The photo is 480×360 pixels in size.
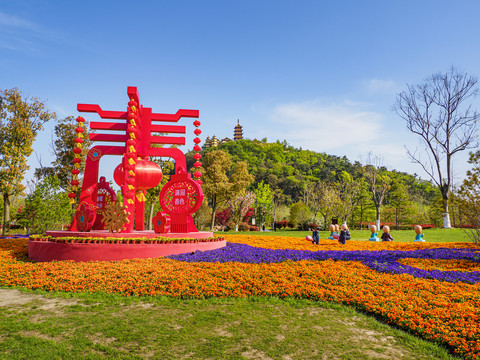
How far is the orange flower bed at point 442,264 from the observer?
9508mm

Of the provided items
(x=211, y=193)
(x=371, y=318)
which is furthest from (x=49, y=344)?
(x=211, y=193)

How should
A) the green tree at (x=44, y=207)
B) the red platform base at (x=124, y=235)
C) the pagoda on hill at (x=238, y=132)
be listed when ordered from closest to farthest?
the red platform base at (x=124, y=235) → the green tree at (x=44, y=207) → the pagoda on hill at (x=238, y=132)

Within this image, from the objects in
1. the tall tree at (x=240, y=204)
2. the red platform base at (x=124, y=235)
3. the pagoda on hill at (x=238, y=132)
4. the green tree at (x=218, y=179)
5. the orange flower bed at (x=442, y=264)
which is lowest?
the orange flower bed at (x=442, y=264)

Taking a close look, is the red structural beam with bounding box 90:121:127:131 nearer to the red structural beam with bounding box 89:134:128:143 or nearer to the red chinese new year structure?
the red chinese new year structure

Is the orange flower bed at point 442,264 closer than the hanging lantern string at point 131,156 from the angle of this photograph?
Yes

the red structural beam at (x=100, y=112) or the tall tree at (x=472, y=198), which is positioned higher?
the red structural beam at (x=100, y=112)

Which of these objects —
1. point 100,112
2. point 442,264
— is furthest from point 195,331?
point 100,112

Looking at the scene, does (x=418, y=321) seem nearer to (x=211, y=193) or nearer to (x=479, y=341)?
(x=479, y=341)

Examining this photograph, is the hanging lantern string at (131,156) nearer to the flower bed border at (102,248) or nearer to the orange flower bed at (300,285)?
the flower bed border at (102,248)

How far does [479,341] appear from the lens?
449 centimetres

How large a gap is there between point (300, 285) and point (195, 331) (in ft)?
10.2

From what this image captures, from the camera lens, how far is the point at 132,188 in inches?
489

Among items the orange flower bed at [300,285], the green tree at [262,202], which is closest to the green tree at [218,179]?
the green tree at [262,202]

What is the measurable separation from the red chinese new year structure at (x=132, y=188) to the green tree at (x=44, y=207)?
24.6 feet
